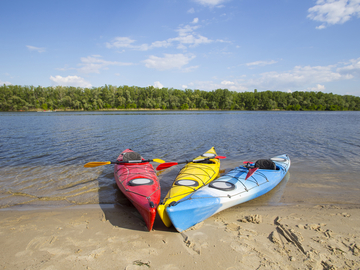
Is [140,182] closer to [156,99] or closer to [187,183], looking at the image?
[187,183]

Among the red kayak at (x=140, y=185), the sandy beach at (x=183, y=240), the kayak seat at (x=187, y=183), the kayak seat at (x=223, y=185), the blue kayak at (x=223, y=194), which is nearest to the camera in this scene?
the sandy beach at (x=183, y=240)

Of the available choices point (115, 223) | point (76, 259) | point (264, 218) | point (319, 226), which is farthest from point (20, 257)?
point (319, 226)

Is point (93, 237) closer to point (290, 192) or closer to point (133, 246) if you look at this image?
point (133, 246)

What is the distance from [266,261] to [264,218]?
1.34 meters

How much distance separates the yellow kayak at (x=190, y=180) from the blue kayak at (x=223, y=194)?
0.17 metres

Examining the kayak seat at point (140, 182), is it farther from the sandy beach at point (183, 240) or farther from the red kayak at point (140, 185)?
the sandy beach at point (183, 240)

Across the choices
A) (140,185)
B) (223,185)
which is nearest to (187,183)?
(223,185)

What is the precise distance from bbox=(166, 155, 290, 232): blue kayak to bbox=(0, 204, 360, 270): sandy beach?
0.72ft

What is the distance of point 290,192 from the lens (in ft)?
17.5

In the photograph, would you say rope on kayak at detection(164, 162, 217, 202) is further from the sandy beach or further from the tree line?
the tree line

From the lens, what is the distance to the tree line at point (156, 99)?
7344 centimetres

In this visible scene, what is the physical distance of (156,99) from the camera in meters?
86.1

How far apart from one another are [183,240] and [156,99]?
85.5 m

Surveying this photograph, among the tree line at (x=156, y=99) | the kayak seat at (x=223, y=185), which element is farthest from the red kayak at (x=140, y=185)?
the tree line at (x=156, y=99)
